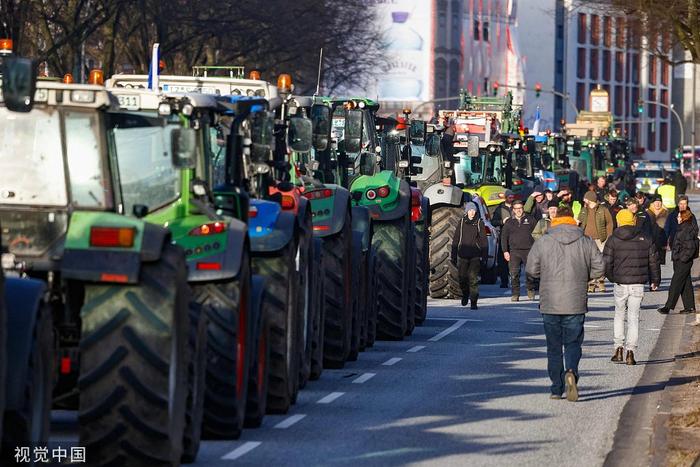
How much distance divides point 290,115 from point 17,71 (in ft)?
30.4

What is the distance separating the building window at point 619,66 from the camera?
6471 inches

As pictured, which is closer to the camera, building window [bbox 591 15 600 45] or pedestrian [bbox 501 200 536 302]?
pedestrian [bbox 501 200 536 302]

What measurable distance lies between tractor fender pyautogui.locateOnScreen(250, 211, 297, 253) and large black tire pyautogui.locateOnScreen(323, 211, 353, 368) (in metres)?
3.63

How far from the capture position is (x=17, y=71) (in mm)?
10375

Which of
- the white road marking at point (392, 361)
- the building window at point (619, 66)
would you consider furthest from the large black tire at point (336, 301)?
the building window at point (619, 66)

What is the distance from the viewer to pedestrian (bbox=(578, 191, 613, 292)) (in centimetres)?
3569

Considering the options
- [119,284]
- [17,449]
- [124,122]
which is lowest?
[17,449]

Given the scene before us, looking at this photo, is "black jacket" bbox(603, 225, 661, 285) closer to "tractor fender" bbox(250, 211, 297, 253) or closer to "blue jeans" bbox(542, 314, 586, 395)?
"blue jeans" bbox(542, 314, 586, 395)

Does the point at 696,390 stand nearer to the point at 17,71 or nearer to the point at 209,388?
the point at 209,388

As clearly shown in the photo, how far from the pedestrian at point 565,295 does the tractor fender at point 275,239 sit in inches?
115

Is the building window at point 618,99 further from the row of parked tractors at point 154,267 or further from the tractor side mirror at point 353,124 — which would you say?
the row of parked tractors at point 154,267

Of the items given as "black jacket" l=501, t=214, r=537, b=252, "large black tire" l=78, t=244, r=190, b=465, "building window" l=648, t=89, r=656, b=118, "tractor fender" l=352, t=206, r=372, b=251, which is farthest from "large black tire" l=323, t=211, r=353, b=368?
"building window" l=648, t=89, r=656, b=118

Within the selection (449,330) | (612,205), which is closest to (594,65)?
(612,205)

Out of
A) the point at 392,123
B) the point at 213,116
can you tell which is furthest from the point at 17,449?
the point at 392,123
